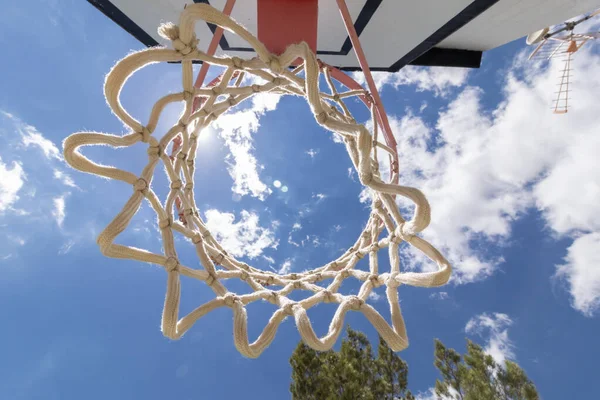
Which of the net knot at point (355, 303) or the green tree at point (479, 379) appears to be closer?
the net knot at point (355, 303)

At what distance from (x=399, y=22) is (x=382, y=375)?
461cm

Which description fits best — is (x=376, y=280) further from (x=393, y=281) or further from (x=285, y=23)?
(x=285, y=23)

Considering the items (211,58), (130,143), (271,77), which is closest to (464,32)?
(271,77)

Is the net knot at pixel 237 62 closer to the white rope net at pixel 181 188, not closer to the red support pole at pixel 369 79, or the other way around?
the white rope net at pixel 181 188

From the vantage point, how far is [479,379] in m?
4.89

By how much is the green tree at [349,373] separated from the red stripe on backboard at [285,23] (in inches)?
152

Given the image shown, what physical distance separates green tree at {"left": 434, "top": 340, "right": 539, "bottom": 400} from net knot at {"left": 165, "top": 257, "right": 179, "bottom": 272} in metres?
4.98

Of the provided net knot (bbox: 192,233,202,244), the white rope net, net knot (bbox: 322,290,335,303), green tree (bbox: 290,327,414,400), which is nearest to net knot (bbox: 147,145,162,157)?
the white rope net

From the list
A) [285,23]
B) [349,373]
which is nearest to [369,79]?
[285,23]

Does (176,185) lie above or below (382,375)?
above

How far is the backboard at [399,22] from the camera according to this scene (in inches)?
97.0

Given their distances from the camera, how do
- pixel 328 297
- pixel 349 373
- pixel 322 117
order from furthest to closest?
pixel 349 373
pixel 328 297
pixel 322 117

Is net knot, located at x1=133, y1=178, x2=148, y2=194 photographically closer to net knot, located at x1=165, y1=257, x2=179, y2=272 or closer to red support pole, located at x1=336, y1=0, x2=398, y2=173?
net knot, located at x1=165, y1=257, x2=179, y2=272

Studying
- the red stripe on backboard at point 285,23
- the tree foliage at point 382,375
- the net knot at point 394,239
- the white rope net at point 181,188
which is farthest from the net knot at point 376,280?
the tree foliage at point 382,375
